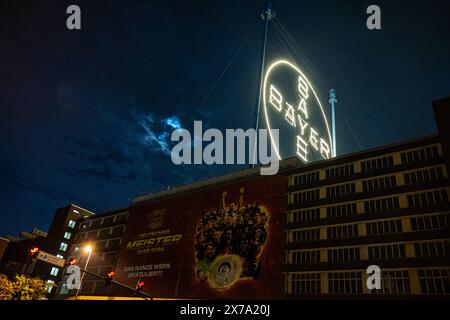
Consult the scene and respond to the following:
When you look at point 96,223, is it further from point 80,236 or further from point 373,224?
point 373,224

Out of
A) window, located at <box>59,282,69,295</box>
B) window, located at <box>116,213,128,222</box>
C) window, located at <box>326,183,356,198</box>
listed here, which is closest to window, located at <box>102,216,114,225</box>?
window, located at <box>116,213,128,222</box>

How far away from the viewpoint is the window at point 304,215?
55.1 m

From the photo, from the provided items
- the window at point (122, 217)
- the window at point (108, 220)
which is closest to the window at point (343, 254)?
the window at point (122, 217)

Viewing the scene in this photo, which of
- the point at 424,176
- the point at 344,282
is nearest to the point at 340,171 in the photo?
the point at 424,176

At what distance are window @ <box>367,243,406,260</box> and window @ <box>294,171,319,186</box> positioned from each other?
1498cm

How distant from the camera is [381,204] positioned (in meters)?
49.4

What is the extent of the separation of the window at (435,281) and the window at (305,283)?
1343cm

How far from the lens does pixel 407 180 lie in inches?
1918

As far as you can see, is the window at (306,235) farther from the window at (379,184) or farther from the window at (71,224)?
the window at (71,224)

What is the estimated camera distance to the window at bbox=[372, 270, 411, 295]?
4291 centimetres

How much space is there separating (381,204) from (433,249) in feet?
28.4

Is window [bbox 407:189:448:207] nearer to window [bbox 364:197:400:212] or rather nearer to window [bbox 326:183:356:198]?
window [bbox 364:197:400:212]

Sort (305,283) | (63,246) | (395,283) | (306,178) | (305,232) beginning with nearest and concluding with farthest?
(395,283)
(305,283)
(305,232)
(306,178)
(63,246)

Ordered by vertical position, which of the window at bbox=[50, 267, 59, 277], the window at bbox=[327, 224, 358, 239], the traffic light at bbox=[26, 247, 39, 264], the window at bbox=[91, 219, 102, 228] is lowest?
the traffic light at bbox=[26, 247, 39, 264]
